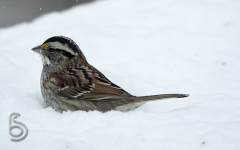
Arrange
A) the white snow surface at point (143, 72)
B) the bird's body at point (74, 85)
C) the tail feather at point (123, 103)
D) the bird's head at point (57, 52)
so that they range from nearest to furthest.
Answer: the white snow surface at point (143, 72) → the tail feather at point (123, 103) → the bird's body at point (74, 85) → the bird's head at point (57, 52)

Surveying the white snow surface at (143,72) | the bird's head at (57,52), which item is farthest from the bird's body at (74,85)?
the white snow surface at (143,72)

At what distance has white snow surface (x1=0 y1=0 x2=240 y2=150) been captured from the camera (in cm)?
423

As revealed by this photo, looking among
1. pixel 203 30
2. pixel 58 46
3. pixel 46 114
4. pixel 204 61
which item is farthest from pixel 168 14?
pixel 46 114

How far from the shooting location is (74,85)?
5852 millimetres

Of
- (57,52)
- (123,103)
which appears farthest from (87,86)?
(57,52)

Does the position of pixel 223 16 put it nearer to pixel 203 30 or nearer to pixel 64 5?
pixel 203 30

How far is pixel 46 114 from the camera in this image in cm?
493

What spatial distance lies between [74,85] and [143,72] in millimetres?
1184

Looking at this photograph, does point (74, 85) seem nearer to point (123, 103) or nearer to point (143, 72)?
point (123, 103)

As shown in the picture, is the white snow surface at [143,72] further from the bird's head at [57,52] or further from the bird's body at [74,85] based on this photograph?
the bird's head at [57,52]

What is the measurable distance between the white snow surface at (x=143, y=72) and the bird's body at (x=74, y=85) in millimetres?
214

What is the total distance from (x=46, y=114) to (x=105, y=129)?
0.82m

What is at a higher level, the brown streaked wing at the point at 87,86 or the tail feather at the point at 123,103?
the brown streaked wing at the point at 87,86

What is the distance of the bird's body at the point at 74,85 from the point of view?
5.59 m
